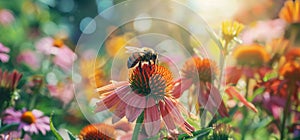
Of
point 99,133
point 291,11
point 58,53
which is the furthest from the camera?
point 58,53

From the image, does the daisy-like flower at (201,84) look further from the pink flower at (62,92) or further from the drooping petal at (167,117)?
the pink flower at (62,92)

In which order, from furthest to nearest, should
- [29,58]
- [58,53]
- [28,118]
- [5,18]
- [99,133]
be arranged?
1. [5,18]
2. [29,58]
3. [58,53]
4. [28,118]
5. [99,133]

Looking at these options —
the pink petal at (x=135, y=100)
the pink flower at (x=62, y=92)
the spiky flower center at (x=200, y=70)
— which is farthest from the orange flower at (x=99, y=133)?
the pink flower at (x=62, y=92)

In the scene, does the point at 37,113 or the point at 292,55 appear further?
the point at 292,55

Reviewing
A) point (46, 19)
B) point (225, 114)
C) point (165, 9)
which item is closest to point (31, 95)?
point (225, 114)

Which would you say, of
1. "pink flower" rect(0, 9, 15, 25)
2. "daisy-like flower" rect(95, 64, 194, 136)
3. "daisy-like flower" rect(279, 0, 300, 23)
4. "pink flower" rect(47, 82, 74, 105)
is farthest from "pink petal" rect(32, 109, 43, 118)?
"pink flower" rect(0, 9, 15, 25)

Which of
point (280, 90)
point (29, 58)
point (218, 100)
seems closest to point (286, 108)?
point (280, 90)

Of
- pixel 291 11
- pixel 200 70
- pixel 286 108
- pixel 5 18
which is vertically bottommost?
pixel 286 108

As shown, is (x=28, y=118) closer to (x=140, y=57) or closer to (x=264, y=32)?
(x=140, y=57)

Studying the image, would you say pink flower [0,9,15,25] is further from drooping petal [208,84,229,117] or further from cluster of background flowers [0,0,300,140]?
drooping petal [208,84,229,117]
